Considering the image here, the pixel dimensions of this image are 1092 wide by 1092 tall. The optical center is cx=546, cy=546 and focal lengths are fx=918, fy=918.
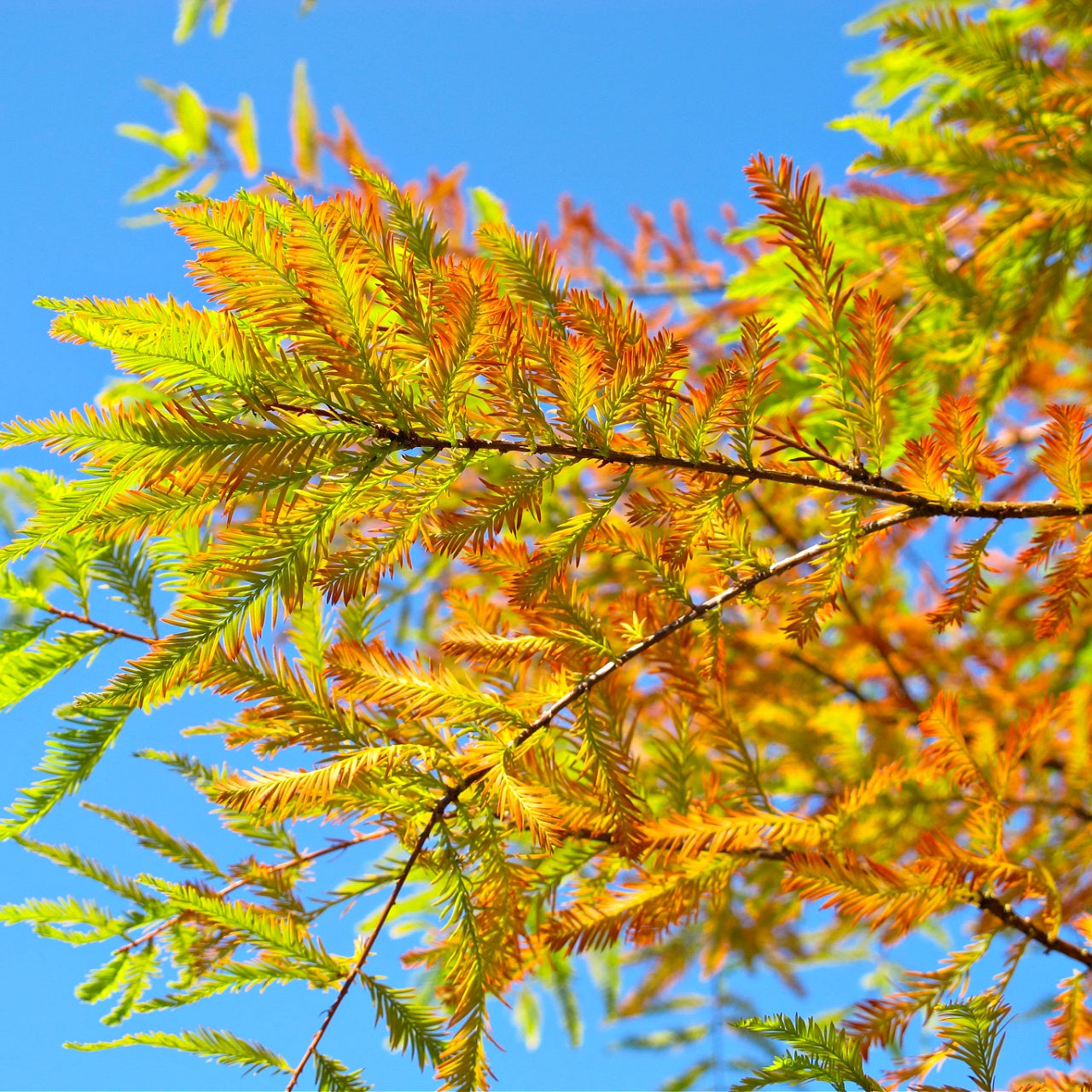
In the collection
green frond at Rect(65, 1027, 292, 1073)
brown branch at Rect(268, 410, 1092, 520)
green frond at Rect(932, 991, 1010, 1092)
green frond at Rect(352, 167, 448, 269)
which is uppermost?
green frond at Rect(352, 167, 448, 269)

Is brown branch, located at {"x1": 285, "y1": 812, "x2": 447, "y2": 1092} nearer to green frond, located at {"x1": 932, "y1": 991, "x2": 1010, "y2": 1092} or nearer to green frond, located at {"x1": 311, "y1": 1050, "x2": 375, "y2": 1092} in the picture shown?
green frond, located at {"x1": 311, "y1": 1050, "x2": 375, "y2": 1092}

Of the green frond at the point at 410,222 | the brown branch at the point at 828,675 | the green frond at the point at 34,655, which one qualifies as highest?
the brown branch at the point at 828,675

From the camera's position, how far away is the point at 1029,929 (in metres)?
1.23

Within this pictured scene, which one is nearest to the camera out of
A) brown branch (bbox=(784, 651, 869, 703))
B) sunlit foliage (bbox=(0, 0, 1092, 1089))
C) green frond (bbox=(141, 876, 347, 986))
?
sunlit foliage (bbox=(0, 0, 1092, 1089))

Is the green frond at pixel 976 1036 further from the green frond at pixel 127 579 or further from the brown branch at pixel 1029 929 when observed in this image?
the green frond at pixel 127 579

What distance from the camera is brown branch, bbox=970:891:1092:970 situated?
48.3 inches

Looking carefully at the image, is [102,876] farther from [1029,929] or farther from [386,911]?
[1029,929]

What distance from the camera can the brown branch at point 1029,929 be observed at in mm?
1228

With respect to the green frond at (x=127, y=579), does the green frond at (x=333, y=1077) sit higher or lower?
lower

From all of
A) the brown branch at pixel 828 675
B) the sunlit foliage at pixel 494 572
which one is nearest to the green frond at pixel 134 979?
the sunlit foliage at pixel 494 572

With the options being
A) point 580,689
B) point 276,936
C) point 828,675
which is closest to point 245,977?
point 276,936

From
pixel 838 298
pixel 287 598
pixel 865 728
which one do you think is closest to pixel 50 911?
pixel 287 598

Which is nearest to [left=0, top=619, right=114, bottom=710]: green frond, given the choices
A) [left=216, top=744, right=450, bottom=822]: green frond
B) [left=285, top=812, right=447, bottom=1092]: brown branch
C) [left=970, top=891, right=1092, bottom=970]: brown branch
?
[left=216, top=744, right=450, bottom=822]: green frond

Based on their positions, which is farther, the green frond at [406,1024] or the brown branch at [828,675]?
the brown branch at [828,675]
